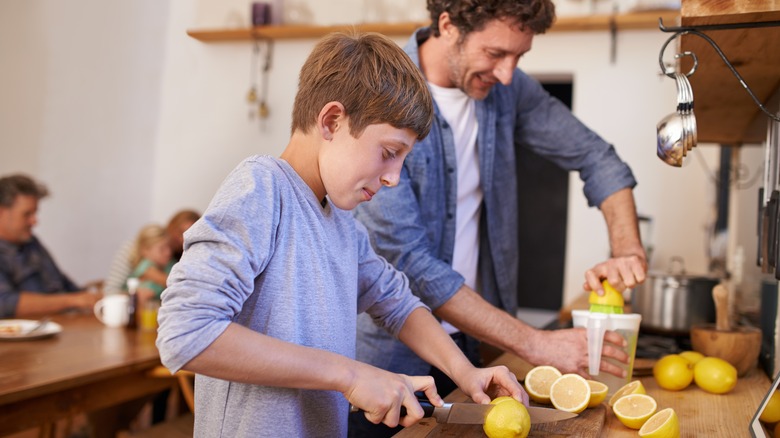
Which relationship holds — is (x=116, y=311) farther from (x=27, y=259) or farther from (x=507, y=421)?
(x=507, y=421)

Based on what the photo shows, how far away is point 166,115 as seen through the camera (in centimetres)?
499

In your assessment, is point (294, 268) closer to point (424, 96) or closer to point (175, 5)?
point (424, 96)

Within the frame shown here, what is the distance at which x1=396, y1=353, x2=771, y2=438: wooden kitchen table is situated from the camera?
1111 millimetres

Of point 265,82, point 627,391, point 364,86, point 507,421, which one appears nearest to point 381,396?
point 507,421

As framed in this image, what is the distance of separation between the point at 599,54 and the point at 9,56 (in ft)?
10.6

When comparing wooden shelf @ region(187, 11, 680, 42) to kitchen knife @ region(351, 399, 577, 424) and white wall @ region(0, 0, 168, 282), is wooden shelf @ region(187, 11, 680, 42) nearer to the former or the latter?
white wall @ region(0, 0, 168, 282)

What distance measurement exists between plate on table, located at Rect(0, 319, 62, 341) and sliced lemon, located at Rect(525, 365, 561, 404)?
193 centimetres

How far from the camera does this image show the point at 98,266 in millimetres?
4852

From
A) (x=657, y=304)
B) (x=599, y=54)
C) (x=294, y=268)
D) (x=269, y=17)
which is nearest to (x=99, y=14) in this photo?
(x=269, y=17)

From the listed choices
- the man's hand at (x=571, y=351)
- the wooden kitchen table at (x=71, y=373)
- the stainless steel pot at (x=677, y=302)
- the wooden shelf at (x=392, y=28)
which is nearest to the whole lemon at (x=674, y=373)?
the man's hand at (x=571, y=351)

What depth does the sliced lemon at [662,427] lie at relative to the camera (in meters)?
1.09

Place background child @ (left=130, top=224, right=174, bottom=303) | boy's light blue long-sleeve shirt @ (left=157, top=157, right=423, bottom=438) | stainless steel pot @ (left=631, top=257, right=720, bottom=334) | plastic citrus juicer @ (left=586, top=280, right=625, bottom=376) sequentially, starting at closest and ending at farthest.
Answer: boy's light blue long-sleeve shirt @ (left=157, top=157, right=423, bottom=438) → plastic citrus juicer @ (left=586, top=280, right=625, bottom=376) → stainless steel pot @ (left=631, top=257, right=720, bottom=334) → background child @ (left=130, top=224, right=174, bottom=303)

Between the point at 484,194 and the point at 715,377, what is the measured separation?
654mm

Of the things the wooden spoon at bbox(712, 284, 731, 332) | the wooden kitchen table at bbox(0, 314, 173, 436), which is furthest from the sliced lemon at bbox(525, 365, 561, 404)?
the wooden kitchen table at bbox(0, 314, 173, 436)
